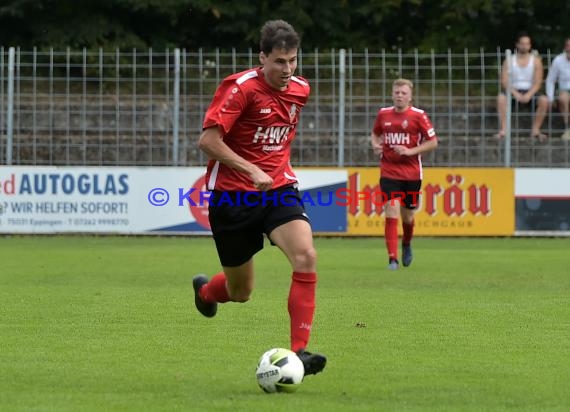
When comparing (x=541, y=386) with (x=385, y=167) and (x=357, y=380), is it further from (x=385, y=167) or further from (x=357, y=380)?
(x=385, y=167)

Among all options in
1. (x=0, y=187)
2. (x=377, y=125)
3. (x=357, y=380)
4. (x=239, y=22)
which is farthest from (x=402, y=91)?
(x=239, y=22)

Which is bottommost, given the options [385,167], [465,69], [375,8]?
[385,167]

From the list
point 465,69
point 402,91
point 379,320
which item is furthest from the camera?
point 465,69

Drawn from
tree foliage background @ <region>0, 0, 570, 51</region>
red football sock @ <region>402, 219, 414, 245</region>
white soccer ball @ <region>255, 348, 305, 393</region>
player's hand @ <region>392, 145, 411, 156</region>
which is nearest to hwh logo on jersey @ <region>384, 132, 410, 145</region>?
player's hand @ <region>392, 145, 411, 156</region>

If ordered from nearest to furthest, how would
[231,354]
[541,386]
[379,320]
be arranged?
[541,386] → [231,354] → [379,320]

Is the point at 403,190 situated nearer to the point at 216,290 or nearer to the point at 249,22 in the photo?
the point at 216,290

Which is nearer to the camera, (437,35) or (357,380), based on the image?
(357,380)

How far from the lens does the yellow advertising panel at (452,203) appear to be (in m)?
22.2

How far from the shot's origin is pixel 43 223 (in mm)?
22062

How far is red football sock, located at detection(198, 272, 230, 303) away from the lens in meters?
8.63

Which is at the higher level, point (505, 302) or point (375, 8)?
point (375, 8)

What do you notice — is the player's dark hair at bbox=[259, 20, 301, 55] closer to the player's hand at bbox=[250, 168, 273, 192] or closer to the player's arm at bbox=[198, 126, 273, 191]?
the player's arm at bbox=[198, 126, 273, 191]

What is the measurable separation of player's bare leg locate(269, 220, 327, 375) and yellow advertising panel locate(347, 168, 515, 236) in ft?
48.2

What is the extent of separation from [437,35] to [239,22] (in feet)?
15.0
